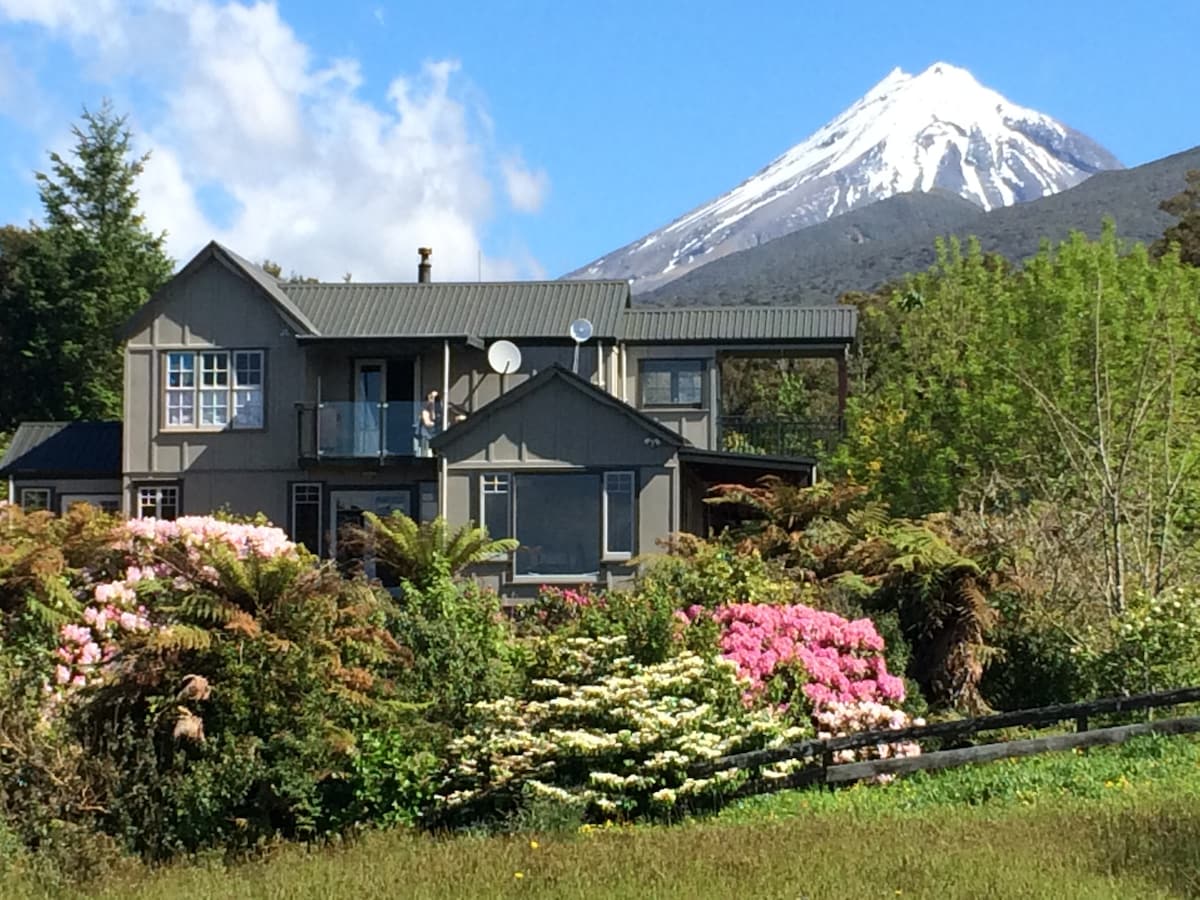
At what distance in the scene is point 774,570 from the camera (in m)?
20.0

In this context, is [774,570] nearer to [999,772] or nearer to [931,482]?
[999,772]

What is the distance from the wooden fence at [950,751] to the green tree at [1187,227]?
1342 inches

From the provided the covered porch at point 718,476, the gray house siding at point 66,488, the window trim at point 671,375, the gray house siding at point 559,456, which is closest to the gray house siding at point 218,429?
the gray house siding at point 66,488

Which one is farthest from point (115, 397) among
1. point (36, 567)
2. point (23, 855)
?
point (23, 855)

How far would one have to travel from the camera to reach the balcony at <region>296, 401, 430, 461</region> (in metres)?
32.0

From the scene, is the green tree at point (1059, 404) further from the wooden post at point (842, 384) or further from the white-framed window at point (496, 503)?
the white-framed window at point (496, 503)

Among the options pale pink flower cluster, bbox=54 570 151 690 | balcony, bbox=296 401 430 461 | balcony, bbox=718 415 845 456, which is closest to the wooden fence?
pale pink flower cluster, bbox=54 570 151 690

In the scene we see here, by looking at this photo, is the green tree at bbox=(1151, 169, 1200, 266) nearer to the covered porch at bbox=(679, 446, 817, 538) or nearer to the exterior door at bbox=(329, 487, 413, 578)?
the covered porch at bbox=(679, 446, 817, 538)

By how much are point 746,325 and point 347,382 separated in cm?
776

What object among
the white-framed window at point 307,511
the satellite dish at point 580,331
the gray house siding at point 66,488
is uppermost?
the satellite dish at point 580,331

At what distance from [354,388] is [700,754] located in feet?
68.1

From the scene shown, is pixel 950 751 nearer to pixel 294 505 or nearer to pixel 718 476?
pixel 718 476

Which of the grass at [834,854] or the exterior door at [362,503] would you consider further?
the exterior door at [362,503]

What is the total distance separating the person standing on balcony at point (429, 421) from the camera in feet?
105
